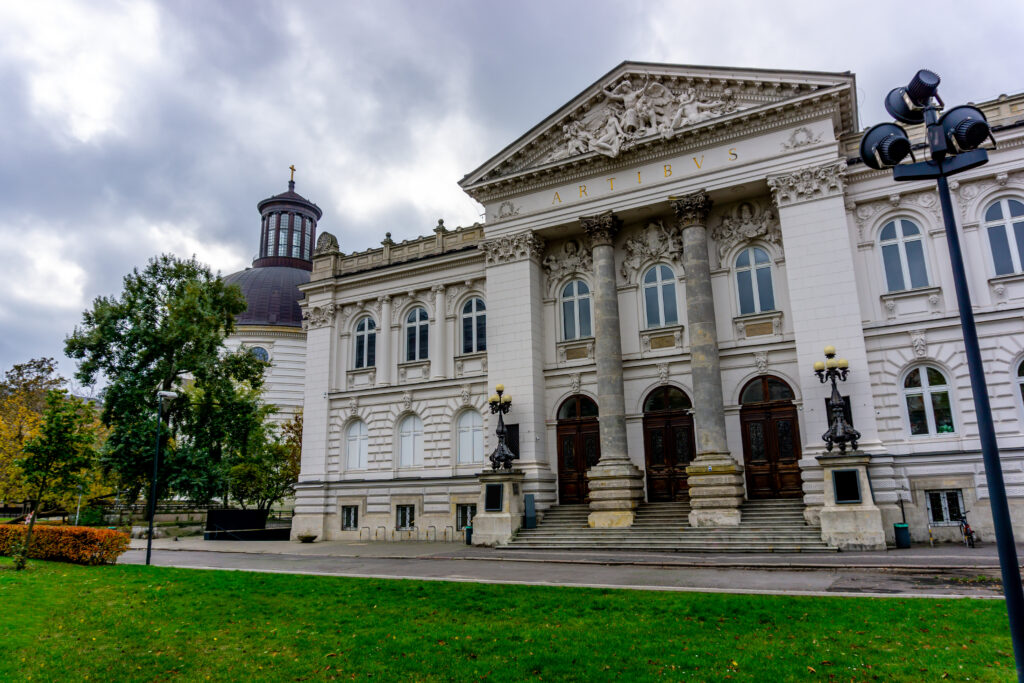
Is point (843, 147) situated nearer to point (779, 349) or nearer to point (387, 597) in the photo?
point (779, 349)

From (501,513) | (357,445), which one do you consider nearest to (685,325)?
(501,513)

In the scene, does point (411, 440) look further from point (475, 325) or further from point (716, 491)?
point (716, 491)

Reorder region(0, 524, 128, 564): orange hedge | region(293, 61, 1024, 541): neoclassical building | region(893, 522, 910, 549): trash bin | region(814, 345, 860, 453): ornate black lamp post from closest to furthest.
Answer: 1. region(0, 524, 128, 564): orange hedge
2. region(893, 522, 910, 549): trash bin
3. region(814, 345, 860, 453): ornate black lamp post
4. region(293, 61, 1024, 541): neoclassical building

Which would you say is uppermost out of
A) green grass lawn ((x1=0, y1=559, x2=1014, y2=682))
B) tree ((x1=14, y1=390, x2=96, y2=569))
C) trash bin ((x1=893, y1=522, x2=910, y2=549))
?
tree ((x1=14, y1=390, x2=96, y2=569))

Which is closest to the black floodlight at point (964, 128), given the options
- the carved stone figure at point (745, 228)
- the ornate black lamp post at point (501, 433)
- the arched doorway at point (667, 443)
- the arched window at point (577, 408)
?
the carved stone figure at point (745, 228)

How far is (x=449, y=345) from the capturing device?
33594 mm

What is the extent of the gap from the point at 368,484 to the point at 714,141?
73.5 feet

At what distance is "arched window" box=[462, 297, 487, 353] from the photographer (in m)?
32.9

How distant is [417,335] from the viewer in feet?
114

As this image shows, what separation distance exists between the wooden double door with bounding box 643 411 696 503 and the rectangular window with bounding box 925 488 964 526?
809 cm

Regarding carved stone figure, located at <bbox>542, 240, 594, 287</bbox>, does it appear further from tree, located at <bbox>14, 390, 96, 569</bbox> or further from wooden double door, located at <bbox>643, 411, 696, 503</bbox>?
tree, located at <bbox>14, 390, 96, 569</bbox>

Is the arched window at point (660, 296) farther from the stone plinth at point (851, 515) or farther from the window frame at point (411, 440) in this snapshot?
the window frame at point (411, 440)

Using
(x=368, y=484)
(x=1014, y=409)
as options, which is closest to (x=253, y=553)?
(x=368, y=484)

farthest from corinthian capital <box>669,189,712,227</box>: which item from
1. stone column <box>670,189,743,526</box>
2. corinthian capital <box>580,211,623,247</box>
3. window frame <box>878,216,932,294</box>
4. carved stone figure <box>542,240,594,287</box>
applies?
window frame <box>878,216,932,294</box>
